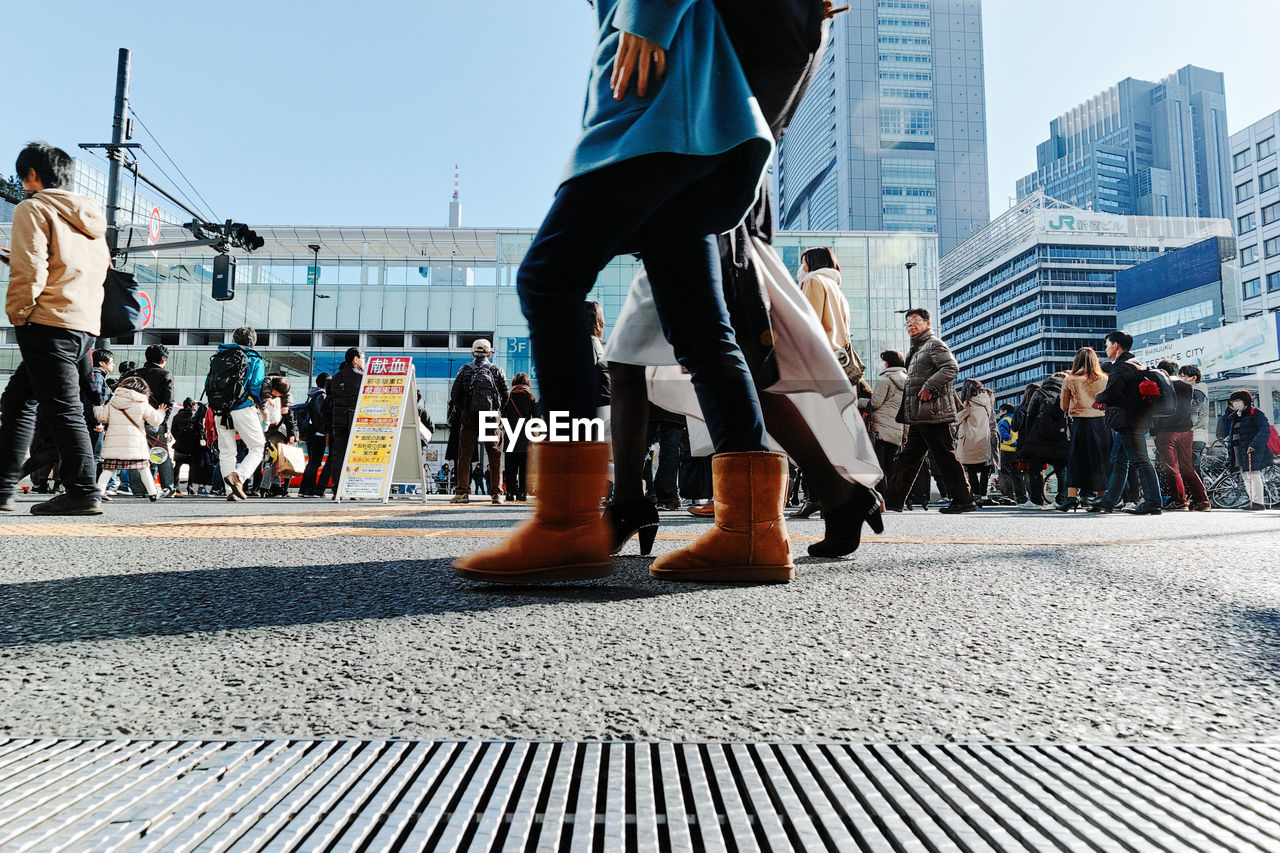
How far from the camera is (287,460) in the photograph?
11.5 meters

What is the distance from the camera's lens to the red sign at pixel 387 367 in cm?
952

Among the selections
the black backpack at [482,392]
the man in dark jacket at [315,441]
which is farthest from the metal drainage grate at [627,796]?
the man in dark jacket at [315,441]

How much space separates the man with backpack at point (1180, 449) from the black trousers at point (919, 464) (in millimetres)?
2713

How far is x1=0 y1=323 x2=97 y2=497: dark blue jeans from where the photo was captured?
4.48 meters

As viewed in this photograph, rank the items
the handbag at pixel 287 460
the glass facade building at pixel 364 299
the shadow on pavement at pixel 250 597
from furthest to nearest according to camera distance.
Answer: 1. the glass facade building at pixel 364 299
2. the handbag at pixel 287 460
3. the shadow on pavement at pixel 250 597

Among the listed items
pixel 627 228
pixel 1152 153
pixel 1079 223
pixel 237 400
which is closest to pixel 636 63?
pixel 627 228

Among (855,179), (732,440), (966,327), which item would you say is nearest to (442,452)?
(732,440)

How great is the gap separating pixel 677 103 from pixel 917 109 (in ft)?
469

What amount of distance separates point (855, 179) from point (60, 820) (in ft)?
436

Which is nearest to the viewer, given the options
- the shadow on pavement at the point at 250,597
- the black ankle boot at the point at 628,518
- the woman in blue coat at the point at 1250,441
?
the shadow on pavement at the point at 250,597

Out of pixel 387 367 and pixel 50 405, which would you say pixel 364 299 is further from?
pixel 50 405

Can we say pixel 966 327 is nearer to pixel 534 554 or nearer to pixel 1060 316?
pixel 1060 316

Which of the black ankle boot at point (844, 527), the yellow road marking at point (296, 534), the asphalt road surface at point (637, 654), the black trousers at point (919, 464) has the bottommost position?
the asphalt road surface at point (637, 654)

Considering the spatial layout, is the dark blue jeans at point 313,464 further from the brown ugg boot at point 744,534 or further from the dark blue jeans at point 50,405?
the brown ugg boot at point 744,534
